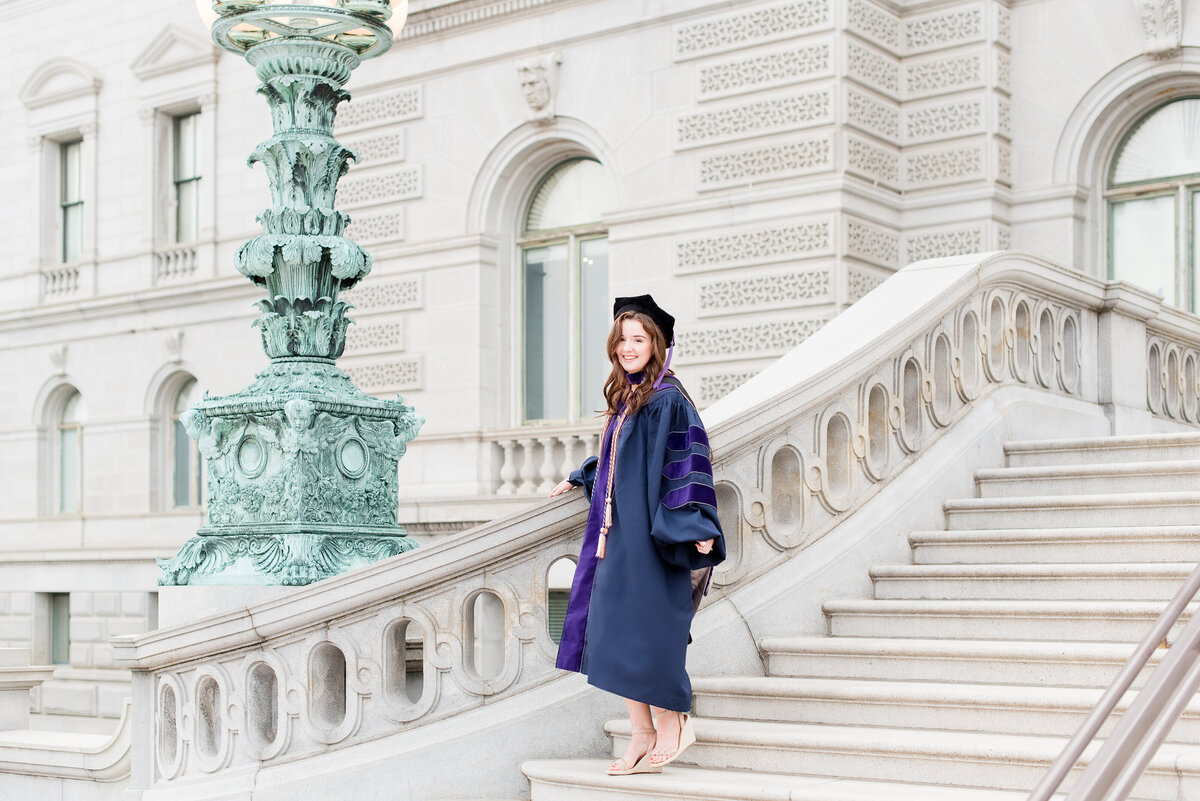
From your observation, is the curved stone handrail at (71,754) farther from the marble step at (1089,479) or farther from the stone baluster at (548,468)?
the stone baluster at (548,468)

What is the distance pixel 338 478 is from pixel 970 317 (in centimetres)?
354

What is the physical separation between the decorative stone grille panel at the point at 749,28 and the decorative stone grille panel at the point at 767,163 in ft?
3.62

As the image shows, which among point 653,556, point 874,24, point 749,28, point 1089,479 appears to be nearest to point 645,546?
point 653,556

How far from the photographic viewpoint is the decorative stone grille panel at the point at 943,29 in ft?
52.3

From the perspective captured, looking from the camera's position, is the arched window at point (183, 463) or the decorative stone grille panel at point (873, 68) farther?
the arched window at point (183, 463)

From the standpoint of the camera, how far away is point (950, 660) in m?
6.10

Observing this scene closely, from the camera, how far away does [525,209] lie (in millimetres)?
18406

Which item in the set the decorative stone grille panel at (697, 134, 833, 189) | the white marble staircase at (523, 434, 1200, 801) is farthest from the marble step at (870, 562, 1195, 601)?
the decorative stone grille panel at (697, 134, 833, 189)

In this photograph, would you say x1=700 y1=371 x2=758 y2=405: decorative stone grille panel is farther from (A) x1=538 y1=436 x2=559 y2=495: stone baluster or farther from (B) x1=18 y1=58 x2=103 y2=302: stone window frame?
(B) x1=18 y1=58 x2=103 y2=302: stone window frame

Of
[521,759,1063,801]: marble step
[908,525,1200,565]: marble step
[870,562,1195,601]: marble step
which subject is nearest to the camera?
[521,759,1063,801]: marble step

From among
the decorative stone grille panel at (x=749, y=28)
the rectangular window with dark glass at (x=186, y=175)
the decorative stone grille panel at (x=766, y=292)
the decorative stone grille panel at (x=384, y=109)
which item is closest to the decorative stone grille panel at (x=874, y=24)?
the decorative stone grille panel at (x=749, y=28)

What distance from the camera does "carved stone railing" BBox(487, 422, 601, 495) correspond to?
16.4m

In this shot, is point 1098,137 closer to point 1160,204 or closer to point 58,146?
point 1160,204

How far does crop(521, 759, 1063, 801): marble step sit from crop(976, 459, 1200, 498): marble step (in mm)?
2690
